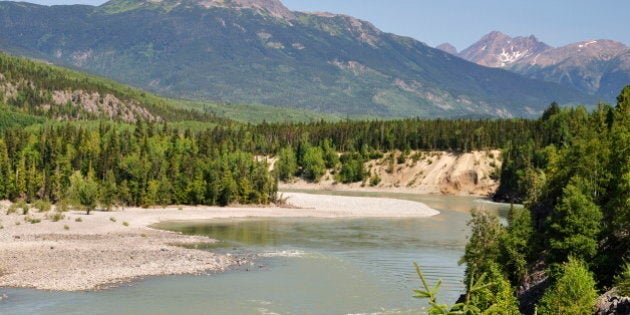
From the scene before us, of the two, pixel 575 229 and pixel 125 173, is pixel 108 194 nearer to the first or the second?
pixel 125 173

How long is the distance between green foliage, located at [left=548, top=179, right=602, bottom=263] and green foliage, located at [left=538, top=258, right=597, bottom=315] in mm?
6499

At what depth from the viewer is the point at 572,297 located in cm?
3472

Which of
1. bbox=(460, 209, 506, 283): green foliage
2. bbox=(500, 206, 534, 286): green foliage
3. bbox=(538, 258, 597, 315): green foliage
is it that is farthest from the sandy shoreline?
bbox=(538, 258, 597, 315): green foliage

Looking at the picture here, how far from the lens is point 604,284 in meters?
41.4

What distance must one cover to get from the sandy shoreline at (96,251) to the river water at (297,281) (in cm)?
272

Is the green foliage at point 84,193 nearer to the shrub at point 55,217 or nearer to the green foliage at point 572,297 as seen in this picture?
the shrub at point 55,217

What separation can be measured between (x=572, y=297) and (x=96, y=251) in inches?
1944

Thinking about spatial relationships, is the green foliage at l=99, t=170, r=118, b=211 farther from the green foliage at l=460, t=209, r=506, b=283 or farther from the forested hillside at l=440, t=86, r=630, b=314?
the green foliage at l=460, t=209, r=506, b=283

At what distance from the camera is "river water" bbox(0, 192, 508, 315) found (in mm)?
50000

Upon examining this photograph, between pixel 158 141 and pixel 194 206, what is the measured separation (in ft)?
102

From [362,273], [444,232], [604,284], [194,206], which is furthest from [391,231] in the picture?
[604,284]

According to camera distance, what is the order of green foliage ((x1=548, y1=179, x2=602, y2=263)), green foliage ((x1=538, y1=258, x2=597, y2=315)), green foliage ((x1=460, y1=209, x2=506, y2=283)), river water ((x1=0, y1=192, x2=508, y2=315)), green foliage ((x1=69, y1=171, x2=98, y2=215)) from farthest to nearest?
green foliage ((x1=69, y1=171, x2=98, y2=215)) → river water ((x1=0, y1=192, x2=508, y2=315)) → green foliage ((x1=460, y1=209, x2=506, y2=283)) → green foliage ((x1=548, y1=179, x2=602, y2=263)) → green foliage ((x1=538, y1=258, x2=597, y2=315))

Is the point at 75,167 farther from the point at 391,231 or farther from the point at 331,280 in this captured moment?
the point at 331,280

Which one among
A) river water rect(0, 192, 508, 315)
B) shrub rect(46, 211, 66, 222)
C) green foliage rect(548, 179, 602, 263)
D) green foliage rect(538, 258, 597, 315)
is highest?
green foliage rect(548, 179, 602, 263)
